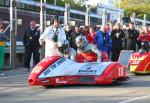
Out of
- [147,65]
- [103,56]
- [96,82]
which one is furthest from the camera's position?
[147,65]

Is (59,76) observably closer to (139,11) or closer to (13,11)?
(13,11)

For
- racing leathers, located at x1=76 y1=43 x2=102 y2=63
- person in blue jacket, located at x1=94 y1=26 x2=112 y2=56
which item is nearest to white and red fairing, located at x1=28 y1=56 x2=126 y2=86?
racing leathers, located at x1=76 y1=43 x2=102 y2=63

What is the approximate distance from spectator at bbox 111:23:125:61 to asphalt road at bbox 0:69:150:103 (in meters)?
6.02

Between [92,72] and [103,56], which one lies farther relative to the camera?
[103,56]

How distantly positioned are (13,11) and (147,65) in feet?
20.1

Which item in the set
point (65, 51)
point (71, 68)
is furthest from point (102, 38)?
point (71, 68)

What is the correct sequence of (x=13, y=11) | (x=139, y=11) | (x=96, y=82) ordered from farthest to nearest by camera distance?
1. (x=139, y=11)
2. (x=13, y=11)
3. (x=96, y=82)

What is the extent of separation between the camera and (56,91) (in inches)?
508

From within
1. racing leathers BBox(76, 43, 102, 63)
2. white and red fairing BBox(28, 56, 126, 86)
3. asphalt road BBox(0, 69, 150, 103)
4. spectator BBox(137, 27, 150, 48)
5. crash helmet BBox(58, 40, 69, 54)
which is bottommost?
asphalt road BBox(0, 69, 150, 103)

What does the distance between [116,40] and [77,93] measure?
29.2 ft

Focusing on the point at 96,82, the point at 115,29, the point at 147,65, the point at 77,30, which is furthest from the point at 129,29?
the point at 96,82

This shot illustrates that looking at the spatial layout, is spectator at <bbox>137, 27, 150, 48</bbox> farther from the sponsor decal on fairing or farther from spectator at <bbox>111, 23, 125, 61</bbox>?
the sponsor decal on fairing

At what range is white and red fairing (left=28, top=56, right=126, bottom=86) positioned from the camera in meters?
13.3

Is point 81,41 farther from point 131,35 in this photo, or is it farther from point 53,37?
point 131,35
